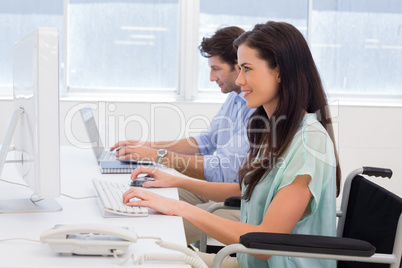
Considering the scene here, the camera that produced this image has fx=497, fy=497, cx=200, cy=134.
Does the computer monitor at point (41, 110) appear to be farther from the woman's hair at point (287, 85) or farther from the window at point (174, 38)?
the window at point (174, 38)

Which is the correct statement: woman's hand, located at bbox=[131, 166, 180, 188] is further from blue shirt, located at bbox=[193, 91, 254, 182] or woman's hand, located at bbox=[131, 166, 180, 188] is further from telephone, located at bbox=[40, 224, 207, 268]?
telephone, located at bbox=[40, 224, 207, 268]

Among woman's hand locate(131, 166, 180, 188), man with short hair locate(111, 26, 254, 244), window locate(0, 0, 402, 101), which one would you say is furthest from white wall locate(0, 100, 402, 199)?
woman's hand locate(131, 166, 180, 188)

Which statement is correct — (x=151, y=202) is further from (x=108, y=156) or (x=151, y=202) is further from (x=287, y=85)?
(x=108, y=156)

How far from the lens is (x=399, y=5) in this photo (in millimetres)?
3865

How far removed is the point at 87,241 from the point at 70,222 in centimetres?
27

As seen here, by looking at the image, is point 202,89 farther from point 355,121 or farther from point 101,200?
point 101,200

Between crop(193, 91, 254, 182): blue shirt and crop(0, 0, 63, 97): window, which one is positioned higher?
crop(0, 0, 63, 97): window

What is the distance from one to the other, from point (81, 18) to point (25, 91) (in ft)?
8.43

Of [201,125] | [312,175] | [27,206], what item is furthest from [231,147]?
[201,125]

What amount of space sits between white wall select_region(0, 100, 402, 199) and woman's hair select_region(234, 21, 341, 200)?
2.16 meters

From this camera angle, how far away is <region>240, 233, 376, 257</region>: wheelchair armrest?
3.57 feet

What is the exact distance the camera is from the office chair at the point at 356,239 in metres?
1.09

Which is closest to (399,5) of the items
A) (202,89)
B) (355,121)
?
(355,121)

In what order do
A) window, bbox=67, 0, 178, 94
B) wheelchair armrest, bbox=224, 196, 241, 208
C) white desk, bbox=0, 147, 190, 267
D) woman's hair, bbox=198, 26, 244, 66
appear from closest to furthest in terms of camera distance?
white desk, bbox=0, 147, 190, 267 < wheelchair armrest, bbox=224, 196, 241, 208 < woman's hair, bbox=198, 26, 244, 66 < window, bbox=67, 0, 178, 94
